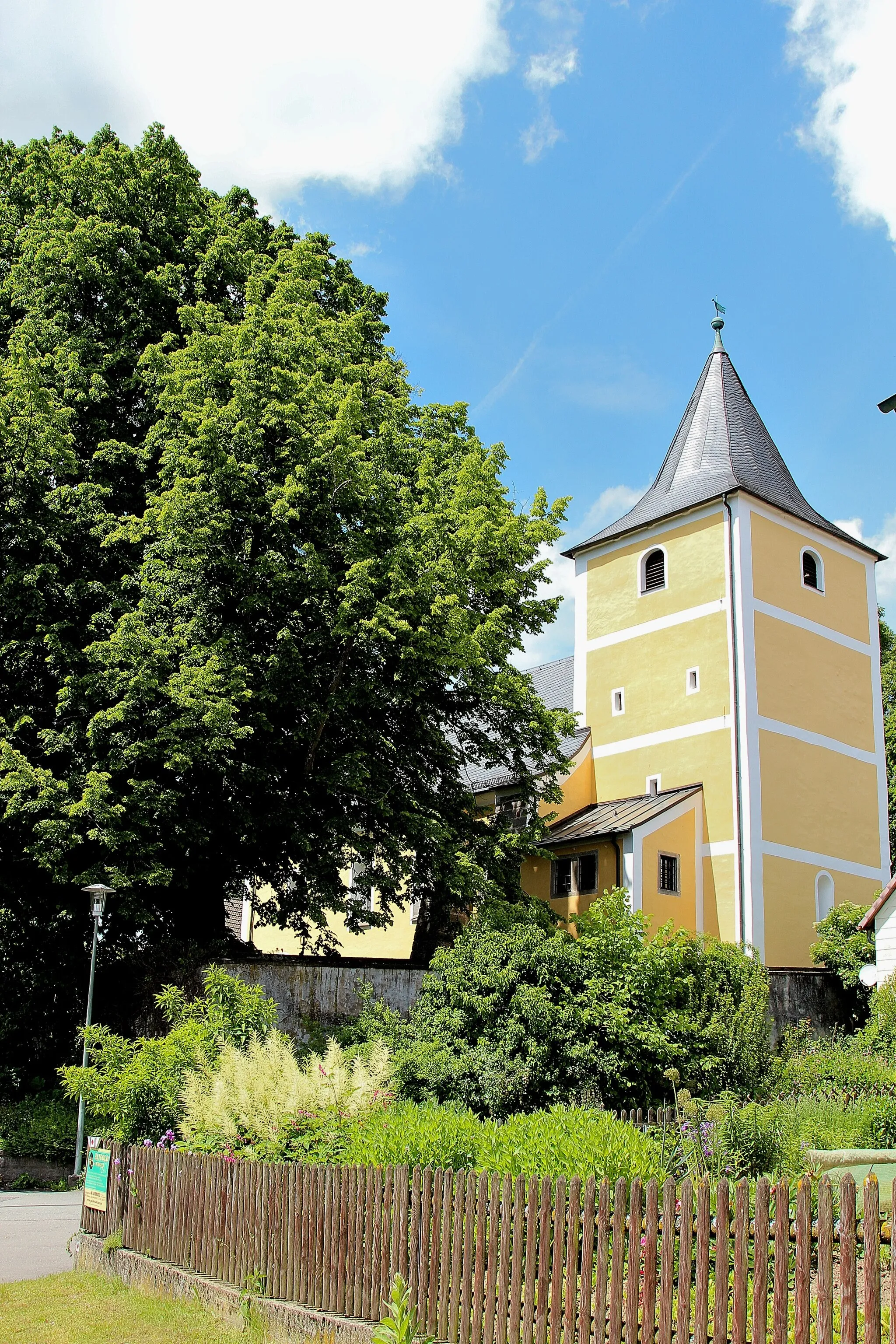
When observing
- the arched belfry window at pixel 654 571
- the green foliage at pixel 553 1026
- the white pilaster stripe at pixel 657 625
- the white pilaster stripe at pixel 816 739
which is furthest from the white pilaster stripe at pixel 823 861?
the green foliage at pixel 553 1026

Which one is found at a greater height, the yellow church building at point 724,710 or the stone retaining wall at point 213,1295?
the yellow church building at point 724,710

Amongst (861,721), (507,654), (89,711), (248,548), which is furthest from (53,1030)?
(861,721)

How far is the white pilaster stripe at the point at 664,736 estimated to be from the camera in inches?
1016

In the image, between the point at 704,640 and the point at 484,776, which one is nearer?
the point at 704,640

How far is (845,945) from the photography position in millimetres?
24359

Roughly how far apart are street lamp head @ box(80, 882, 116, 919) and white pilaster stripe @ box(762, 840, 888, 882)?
14.2m

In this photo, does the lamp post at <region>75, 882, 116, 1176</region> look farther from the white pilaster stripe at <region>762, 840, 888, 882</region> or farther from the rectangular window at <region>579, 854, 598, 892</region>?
the white pilaster stripe at <region>762, 840, 888, 882</region>

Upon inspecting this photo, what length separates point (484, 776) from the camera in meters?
31.6

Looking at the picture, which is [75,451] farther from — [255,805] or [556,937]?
[556,937]

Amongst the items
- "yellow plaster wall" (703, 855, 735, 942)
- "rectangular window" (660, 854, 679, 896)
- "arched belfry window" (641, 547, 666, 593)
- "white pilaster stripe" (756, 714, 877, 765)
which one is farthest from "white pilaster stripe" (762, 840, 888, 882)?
"arched belfry window" (641, 547, 666, 593)

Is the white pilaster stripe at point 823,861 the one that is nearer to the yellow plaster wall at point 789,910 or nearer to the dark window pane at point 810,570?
the yellow plaster wall at point 789,910

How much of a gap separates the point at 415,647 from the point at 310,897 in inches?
183

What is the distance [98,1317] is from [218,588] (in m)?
11.9

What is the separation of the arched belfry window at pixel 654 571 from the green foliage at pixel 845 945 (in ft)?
27.9
